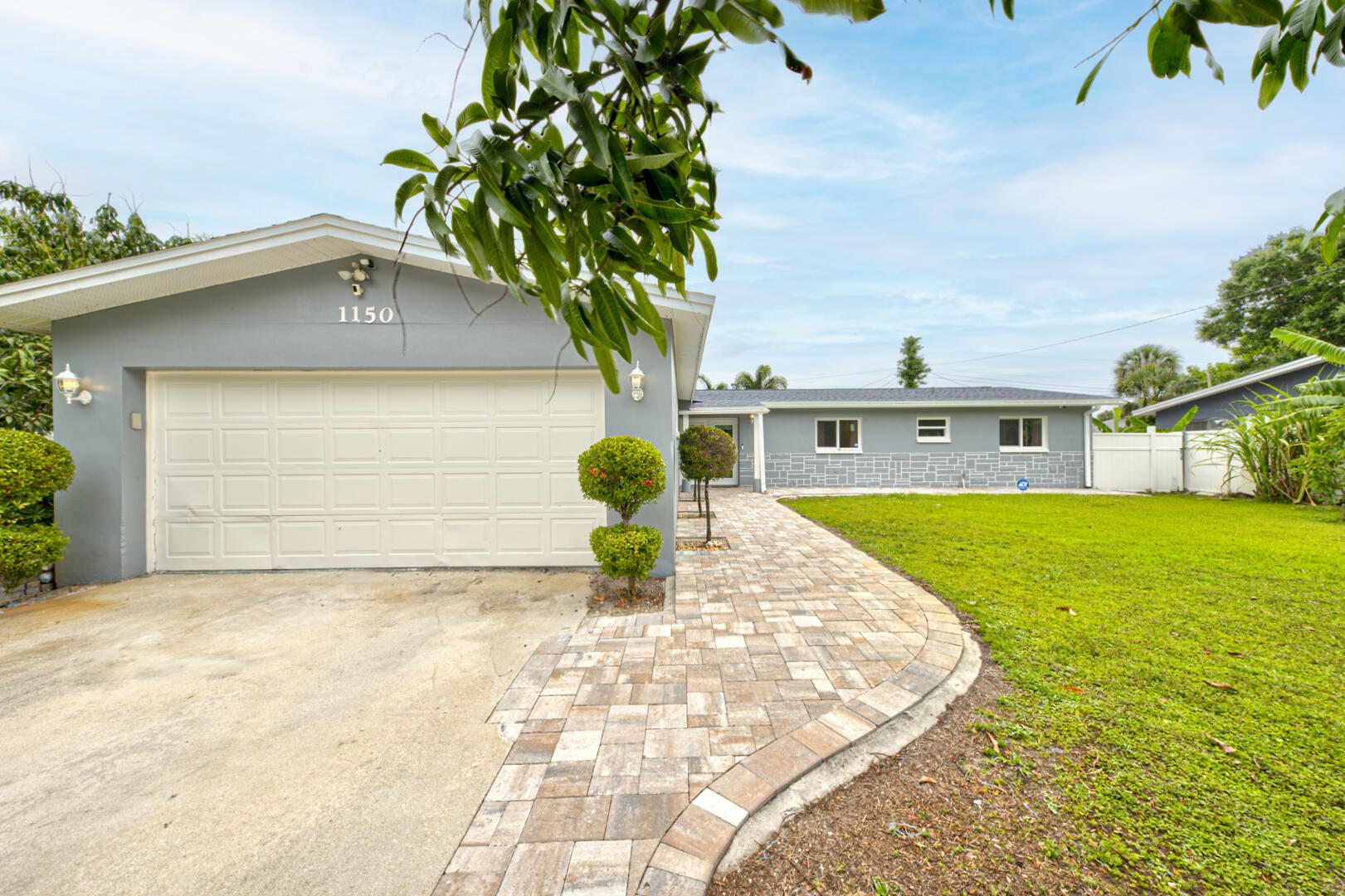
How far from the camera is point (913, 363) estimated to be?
3378 centimetres

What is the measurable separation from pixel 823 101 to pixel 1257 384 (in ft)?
63.8

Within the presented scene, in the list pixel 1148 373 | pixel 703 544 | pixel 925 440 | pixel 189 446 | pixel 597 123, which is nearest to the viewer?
pixel 597 123

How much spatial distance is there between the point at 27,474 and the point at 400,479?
296cm

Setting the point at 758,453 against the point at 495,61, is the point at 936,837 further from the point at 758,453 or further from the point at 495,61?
the point at 758,453

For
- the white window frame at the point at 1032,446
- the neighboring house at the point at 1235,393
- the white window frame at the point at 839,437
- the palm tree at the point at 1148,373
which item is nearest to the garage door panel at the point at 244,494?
the white window frame at the point at 839,437

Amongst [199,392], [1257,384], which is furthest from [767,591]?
[1257,384]

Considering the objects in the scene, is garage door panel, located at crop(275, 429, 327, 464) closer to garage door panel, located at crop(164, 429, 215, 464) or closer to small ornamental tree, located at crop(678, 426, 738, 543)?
garage door panel, located at crop(164, 429, 215, 464)

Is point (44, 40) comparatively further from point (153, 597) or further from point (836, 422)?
point (836, 422)

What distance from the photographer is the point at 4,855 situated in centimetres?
179

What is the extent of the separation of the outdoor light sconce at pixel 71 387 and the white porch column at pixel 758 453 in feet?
38.5

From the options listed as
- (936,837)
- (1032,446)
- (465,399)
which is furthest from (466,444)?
(1032,446)

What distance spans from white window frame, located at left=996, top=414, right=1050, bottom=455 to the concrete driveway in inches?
566

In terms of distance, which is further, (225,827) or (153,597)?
(153,597)

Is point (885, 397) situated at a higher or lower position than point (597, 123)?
higher
